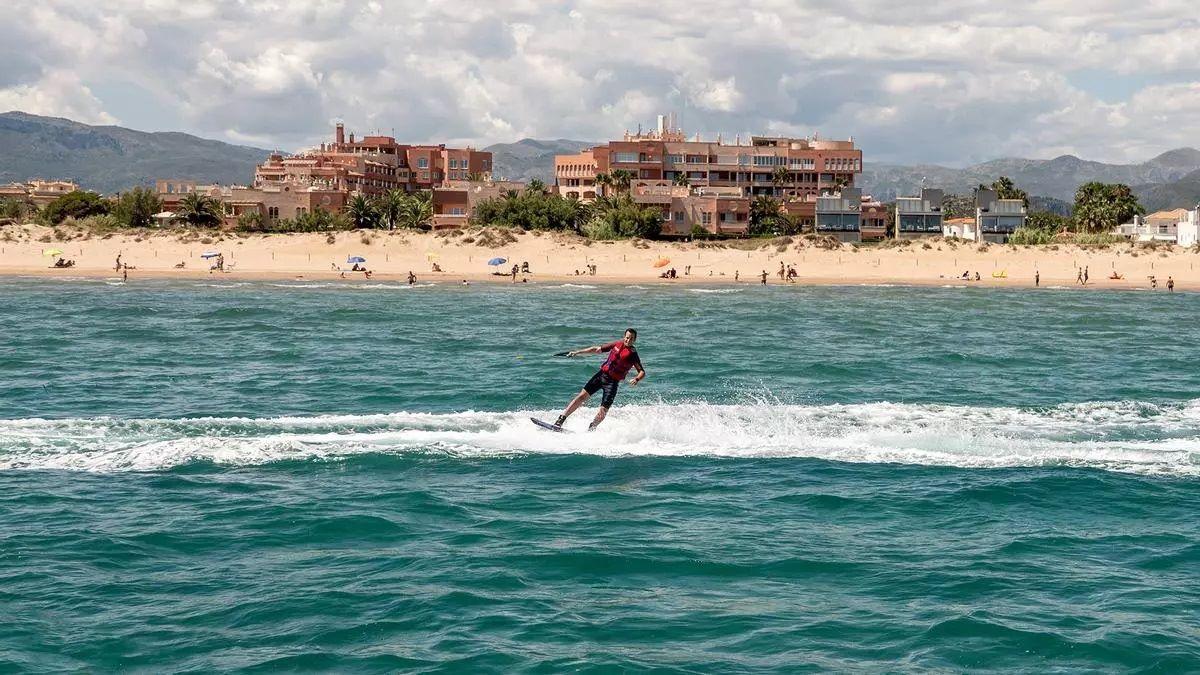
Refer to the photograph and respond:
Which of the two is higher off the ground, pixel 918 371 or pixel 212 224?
pixel 212 224

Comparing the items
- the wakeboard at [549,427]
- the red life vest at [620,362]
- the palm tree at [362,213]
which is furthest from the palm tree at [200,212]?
the red life vest at [620,362]

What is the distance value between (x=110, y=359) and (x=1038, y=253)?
8066 cm

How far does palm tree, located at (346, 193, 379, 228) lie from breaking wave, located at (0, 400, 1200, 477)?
295ft

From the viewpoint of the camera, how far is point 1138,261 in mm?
99688

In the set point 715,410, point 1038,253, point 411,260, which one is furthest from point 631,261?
point 715,410

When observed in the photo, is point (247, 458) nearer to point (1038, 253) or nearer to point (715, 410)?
point (715, 410)

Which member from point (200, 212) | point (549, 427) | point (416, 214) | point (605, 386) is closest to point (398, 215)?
point (416, 214)

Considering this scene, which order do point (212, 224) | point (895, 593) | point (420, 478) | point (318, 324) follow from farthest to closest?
point (212, 224) → point (318, 324) → point (420, 478) → point (895, 593)

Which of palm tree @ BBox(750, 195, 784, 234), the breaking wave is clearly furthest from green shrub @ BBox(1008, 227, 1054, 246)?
the breaking wave

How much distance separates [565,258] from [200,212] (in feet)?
120

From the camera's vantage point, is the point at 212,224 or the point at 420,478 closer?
the point at 420,478

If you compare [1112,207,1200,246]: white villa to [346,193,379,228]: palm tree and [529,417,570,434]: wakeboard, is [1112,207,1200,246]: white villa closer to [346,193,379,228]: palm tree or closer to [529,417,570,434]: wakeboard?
[346,193,379,228]: palm tree

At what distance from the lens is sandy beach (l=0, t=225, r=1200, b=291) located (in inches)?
3755

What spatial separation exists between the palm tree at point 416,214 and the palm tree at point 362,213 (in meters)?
2.56
